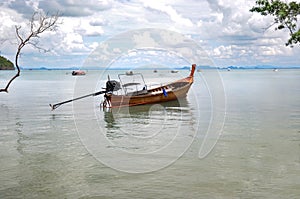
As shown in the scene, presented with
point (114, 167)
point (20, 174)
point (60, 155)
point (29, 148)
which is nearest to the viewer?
point (20, 174)

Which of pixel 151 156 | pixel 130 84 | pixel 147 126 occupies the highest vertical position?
pixel 130 84

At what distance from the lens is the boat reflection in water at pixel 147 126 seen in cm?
1654

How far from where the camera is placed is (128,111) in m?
28.2

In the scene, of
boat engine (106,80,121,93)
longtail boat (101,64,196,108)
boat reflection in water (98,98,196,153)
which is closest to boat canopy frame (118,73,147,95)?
longtail boat (101,64,196,108)

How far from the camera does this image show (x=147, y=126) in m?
21.1

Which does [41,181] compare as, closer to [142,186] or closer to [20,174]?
[20,174]

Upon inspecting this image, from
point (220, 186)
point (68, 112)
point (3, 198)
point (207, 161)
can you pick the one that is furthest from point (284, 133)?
point (68, 112)

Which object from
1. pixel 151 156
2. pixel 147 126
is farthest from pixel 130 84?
pixel 151 156

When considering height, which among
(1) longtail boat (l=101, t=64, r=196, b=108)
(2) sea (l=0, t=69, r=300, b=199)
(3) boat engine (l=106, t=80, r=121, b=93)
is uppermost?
(3) boat engine (l=106, t=80, r=121, b=93)

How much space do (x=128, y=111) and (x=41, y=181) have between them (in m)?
17.1

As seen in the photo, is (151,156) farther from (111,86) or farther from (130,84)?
(130,84)

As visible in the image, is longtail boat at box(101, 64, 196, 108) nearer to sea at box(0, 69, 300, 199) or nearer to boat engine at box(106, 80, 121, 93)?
boat engine at box(106, 80, 121, 93)

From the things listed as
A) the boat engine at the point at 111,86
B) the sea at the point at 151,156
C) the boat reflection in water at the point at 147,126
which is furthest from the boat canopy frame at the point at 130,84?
the sea at the point at 151,156

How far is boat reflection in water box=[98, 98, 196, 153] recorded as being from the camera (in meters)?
16.5
